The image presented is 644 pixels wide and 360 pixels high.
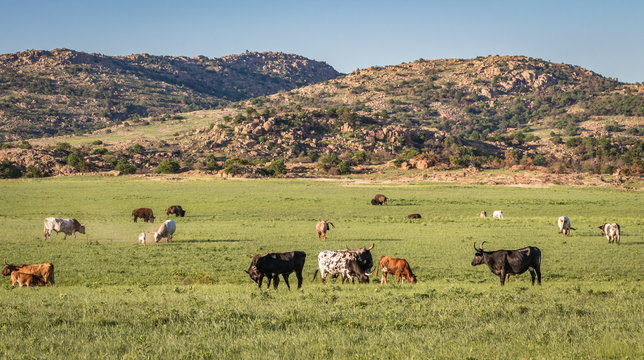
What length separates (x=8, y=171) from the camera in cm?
8344

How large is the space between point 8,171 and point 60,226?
59.9m

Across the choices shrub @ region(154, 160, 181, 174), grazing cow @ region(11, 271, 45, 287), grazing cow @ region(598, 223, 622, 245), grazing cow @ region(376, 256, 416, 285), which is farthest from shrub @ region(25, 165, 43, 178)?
grazing cow @ region(598, 223, 622, 245)

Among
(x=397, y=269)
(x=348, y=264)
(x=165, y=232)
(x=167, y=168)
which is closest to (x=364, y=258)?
(x=348, y=264)

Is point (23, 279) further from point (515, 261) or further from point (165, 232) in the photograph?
point (515, 261)

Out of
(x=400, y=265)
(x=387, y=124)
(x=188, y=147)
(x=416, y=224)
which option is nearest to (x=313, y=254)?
(x=400, y=265)

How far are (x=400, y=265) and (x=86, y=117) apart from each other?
185652 millimetres

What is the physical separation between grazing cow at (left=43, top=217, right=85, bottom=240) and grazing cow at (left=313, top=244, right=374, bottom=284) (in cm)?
2172

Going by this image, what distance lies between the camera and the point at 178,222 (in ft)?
142

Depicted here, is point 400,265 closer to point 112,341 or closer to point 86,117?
point 112,341

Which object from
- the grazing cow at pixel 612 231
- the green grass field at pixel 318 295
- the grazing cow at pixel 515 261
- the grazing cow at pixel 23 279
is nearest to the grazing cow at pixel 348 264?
the green grass field at pixel 318 295

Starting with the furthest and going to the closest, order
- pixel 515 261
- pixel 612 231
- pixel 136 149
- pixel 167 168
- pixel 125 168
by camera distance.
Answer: pixel 136 149
pixel 167 168
pixel 125 168
pixel 612 231
pixel 515 261

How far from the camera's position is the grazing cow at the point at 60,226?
3291cm

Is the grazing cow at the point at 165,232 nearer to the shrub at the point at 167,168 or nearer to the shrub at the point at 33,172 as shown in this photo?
the shrub at the point at 167,168

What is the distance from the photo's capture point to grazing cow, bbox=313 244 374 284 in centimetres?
1812
